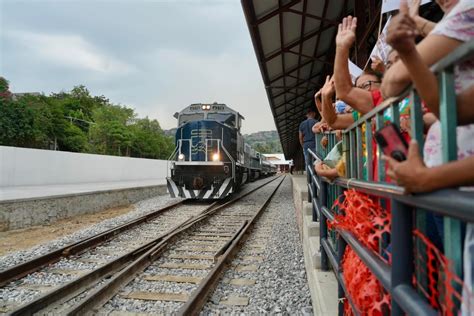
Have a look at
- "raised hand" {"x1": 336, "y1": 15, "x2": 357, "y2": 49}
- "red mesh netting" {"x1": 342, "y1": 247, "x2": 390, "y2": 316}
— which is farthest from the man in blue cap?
"red mesh netting" {"x1": 342, "y1": 247, "x2": 390, "y2": 316}

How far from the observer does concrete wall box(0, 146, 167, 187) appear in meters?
11.5

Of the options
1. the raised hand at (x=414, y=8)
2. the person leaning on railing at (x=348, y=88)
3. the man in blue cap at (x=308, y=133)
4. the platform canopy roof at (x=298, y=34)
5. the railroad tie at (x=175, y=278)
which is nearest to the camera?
the raised hand at (x=414, y=8)

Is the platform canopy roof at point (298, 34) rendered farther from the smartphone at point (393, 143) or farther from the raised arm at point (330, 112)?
the smartphone at point (393, 143)

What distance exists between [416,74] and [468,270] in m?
0.58

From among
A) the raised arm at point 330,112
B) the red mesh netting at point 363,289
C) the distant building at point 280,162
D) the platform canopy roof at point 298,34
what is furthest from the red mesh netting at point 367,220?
the distant building at point 280,162

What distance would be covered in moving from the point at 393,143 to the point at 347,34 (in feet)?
3.79

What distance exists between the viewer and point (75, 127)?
35000mm

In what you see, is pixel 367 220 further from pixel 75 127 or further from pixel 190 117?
pixel 75 127

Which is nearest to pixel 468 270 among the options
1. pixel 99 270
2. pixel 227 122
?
pixel 99 270

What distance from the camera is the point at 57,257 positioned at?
15.2 feet

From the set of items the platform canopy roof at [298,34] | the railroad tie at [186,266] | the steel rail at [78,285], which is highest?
the platform canopy roof at [298,34]

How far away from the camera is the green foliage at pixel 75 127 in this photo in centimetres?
2308

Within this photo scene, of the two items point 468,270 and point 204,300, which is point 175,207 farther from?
point 468,270

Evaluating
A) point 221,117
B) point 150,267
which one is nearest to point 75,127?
point 221,117
